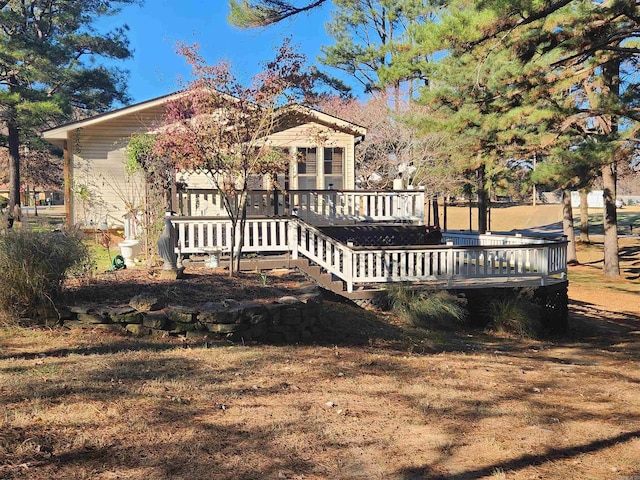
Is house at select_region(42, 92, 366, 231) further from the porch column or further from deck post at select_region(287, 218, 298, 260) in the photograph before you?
deck post at select_region(287, 218, 298, 260)

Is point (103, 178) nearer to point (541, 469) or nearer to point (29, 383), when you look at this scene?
point (29, 383)

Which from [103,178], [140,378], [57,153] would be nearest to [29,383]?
[140,378]

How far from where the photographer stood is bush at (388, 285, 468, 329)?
30.0ft

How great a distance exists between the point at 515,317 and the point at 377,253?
2767 millimetres

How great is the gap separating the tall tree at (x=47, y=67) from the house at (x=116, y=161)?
26.4ft

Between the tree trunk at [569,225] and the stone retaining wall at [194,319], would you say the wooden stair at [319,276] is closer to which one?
the stone retaining wall at [194,319]

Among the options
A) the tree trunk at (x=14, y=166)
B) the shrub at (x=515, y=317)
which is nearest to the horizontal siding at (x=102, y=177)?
the shrub at (x=515, y=317)

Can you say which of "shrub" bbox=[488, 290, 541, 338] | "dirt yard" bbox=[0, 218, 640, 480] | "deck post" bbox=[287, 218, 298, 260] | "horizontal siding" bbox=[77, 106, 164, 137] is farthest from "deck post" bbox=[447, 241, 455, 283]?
"horizontal siding" bbox=[77, 106, 164, 137]

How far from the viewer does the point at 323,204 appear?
13156 mm

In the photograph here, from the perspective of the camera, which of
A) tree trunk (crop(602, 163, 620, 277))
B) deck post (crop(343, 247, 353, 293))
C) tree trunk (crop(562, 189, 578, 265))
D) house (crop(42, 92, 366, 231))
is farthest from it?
tree trunk (crop(562, 189, 578, 265))

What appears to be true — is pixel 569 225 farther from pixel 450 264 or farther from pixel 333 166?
pixel 450 264

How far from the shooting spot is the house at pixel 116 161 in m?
16.1

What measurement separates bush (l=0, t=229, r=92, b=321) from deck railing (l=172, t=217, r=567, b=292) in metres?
4.22

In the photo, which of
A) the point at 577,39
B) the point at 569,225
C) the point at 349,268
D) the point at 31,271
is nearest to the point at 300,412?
the point at 31,271
